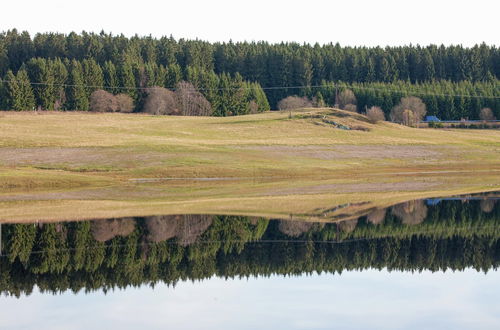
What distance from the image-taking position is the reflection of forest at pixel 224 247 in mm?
26656

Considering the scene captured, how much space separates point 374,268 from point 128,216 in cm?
1686

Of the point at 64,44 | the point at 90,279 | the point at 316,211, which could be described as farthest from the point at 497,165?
the point at 64,44

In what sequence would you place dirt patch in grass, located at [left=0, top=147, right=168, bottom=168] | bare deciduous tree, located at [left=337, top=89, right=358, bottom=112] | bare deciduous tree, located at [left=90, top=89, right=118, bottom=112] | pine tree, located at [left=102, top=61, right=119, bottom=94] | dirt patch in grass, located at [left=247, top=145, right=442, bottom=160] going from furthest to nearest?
bare deciduous tree, located at [left=337, top=89, right=358, bottom=112] → pine tree, located at [left=102, top=61, right=119, bottom=94] → bare deciduous tree, located at [left=90, top=89, right=118, bottom=112] → dirt patch in grass, located at [left=247, top=145, right=442, bottom=160] → dirt patch in grass, located at [left=0, top=147, right=168, bottom=168]

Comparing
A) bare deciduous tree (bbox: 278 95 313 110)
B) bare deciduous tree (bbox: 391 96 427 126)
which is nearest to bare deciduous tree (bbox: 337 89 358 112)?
bare deciduous tree (bbox: 278 95 313 110)

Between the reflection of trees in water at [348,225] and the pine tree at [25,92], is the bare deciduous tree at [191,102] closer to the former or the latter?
the pine tree at [25,92]

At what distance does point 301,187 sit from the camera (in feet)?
205

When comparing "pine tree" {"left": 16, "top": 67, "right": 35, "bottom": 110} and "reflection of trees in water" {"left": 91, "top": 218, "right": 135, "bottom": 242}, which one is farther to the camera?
"pine tree" {"left": 16, "top": 67, "right": 35, "bottom": 110}

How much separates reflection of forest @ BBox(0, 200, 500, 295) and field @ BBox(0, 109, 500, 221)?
5074 millimetres

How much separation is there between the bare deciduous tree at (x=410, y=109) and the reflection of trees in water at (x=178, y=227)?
125 m

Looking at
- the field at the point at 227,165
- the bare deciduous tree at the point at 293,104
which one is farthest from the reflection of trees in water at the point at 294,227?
the bare deciduous tree at the point at 293,104

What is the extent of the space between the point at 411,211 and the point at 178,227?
1348cm

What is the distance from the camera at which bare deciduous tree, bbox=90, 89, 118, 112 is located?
528 ft

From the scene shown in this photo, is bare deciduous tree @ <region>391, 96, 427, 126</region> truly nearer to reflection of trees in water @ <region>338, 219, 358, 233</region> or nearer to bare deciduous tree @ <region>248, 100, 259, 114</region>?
bare deciduous tree @ <region>248, 100, 259, 114</region>

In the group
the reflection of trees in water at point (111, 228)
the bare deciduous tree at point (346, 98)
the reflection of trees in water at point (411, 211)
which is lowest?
the reflection of trees in water at point (411, 211)
